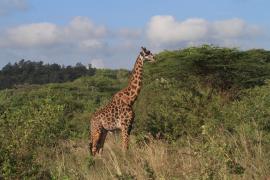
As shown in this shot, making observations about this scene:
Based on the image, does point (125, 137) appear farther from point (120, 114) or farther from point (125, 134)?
point (120, 114)

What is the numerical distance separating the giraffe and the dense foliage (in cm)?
4546

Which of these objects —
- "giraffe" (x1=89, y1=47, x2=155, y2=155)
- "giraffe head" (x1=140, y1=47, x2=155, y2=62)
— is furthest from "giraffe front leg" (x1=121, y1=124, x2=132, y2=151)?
"giraffe head" (x1=140, y1=47, x2=155, y2=62)

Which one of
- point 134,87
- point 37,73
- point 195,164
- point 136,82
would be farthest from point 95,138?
point 37,73

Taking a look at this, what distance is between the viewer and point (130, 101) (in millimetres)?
13117

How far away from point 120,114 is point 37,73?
50.2m

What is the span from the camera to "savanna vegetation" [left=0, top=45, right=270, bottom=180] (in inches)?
251

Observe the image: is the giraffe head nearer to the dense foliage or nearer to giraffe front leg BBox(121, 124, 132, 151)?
giraffe front leg BBox(121, 124, 132, 151)

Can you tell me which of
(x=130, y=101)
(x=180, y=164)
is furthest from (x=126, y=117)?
(x=180, y=164)

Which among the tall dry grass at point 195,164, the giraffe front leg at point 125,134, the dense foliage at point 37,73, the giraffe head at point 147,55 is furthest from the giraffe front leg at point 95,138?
the dense foliage at point 37,73

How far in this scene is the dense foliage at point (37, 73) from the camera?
59.7m

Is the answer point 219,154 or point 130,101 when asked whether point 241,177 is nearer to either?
point 219,154

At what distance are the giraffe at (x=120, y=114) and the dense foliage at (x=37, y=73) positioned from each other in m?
45.5

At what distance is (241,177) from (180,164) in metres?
1.28

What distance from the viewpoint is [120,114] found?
12.9 m
